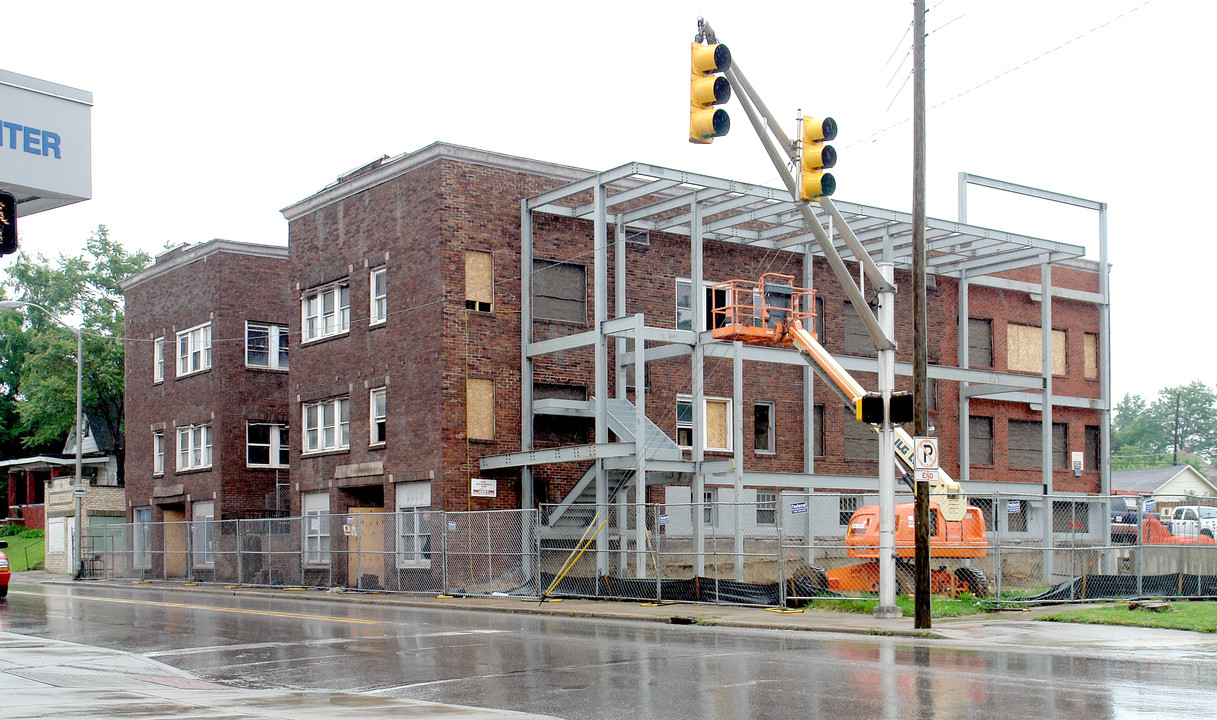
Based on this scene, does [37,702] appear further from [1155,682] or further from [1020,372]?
[1020,372]

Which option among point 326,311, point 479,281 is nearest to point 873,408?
point 479,281

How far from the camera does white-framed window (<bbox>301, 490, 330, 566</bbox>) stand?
117 feet

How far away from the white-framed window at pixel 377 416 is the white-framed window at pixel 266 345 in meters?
9.61

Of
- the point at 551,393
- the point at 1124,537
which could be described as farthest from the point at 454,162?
the point at 1124,537

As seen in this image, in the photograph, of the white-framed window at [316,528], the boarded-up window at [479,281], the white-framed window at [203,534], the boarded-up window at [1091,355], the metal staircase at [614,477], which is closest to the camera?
the metal staircase at [614,477]

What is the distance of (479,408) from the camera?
32.3 m

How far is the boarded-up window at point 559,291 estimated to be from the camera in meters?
33.3

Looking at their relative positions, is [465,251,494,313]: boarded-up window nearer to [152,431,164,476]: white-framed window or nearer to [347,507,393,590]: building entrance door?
[347,507,393,590]: building entrance door

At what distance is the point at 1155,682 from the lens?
42.6 feet

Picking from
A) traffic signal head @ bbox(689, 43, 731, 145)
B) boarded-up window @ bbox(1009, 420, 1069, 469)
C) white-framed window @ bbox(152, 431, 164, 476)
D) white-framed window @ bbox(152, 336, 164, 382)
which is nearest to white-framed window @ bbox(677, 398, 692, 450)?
boarded-up window @ bbox(1009, 420, 1069, 469)

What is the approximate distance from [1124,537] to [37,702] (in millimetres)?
35411

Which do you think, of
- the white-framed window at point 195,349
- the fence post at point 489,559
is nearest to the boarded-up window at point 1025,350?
the fence post at point 489,559

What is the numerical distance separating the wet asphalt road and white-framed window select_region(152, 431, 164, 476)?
22.5 meters

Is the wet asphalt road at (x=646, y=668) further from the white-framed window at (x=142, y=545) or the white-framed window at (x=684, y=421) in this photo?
the white-framed window at (x=142, y=545)
